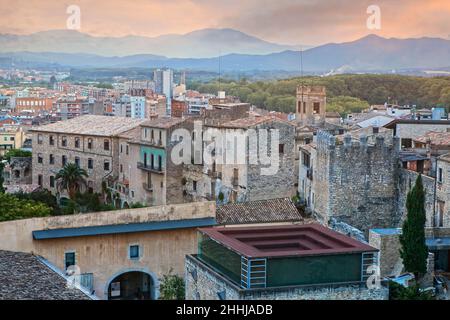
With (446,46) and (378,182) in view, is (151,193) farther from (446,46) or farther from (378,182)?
(446,46)

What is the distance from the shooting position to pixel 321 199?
19.9 meters

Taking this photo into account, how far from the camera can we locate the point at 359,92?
6956cm

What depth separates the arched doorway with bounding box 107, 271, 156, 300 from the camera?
60.5ft

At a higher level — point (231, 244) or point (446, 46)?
point (446, 46)

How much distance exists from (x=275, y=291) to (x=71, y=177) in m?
19.7

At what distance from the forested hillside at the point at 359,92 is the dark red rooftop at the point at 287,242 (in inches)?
1708

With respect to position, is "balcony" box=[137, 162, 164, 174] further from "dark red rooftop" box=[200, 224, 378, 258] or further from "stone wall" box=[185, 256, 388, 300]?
"stone wall" box=[185, 256, 388, 300]

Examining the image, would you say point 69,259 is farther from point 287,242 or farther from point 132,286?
point 287,242

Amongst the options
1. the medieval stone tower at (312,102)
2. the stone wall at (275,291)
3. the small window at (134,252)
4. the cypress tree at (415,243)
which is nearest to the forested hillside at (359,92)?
the medieval stone tower at (312,102)

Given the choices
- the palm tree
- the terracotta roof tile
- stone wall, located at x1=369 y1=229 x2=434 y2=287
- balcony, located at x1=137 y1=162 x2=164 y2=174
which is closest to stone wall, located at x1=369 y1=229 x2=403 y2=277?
stone wall, located at x1=369 y1=229 x2=434 y2=287

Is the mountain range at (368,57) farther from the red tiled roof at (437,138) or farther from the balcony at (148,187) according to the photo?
the balcony at (148,187)

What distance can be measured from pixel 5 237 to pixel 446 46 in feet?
60.7

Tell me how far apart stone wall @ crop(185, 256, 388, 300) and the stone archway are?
482 centimetres

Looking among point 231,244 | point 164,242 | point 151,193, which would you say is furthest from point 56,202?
point 231,244
